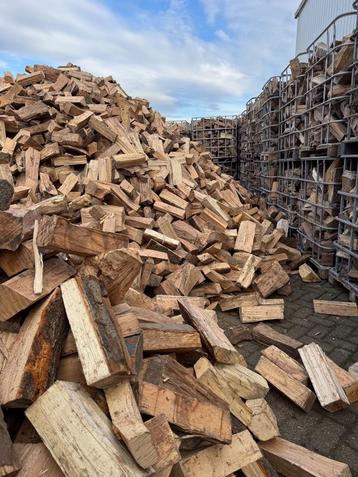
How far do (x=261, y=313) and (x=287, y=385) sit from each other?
140 cm

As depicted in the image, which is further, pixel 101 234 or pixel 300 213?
pixel 300 213

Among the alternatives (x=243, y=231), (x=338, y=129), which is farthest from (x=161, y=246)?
(x=338, y=129)

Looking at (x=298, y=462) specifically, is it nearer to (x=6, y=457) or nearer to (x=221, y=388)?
(x=221, y=388)

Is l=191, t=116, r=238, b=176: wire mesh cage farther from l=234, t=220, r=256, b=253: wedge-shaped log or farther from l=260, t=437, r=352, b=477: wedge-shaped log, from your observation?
l=260, t=437, r=352, b=477: wedge-shaped log

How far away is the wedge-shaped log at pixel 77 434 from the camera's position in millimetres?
1389

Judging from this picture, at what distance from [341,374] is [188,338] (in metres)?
1.41

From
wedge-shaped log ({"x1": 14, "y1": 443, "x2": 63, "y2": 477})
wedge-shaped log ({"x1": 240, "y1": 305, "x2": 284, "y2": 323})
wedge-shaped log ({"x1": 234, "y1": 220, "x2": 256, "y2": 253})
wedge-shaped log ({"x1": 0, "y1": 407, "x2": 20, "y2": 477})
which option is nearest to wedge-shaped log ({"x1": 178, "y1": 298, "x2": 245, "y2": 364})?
wedge-shaped log ({"x1": 14, "y1": 443, "x2": 63, "y2": 477})

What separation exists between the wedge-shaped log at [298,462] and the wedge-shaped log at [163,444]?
90 centimetres

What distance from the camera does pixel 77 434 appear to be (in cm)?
→ 148

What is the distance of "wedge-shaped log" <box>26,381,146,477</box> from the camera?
4.56 feet

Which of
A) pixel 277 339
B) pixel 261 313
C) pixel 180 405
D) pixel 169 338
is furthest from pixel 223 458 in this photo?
pixel 261 313

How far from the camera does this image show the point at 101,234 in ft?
7.18

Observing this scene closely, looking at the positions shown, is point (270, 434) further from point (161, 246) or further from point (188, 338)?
point (161, 246)

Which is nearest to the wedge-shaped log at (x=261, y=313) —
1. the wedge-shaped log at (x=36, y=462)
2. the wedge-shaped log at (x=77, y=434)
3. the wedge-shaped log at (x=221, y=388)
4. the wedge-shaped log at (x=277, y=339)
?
the wedge-shaped log at (x=277, y=339)
